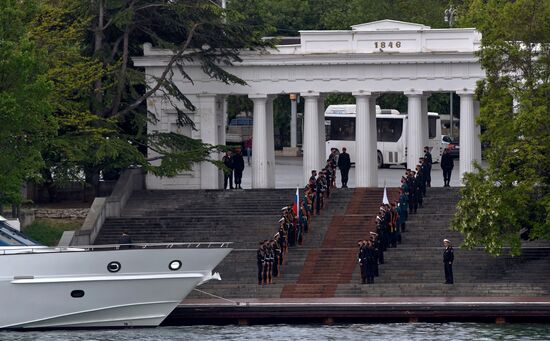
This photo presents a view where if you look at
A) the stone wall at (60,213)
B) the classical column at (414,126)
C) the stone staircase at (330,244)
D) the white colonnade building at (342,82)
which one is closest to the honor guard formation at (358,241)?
the stone staircase at (330,244)

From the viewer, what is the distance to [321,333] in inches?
2339

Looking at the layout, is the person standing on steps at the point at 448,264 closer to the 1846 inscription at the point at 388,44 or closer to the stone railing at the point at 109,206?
the stone railing at the point at 109,206

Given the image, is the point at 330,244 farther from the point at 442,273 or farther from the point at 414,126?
the point at 414,126

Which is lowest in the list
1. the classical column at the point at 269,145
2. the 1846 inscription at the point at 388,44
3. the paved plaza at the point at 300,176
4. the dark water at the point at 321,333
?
the dark water at the point at 321,333

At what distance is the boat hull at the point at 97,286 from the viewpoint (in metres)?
61.1

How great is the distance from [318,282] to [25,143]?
11.6 metres

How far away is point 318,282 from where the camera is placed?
6656 centimetres

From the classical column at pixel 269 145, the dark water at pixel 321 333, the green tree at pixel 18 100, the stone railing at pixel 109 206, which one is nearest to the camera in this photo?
the dark water at pixel 321 333

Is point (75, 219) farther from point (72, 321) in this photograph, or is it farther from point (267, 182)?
point (72, 321)

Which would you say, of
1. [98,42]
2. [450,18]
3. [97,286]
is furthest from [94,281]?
[450,18]

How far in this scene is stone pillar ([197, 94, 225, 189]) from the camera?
265 ft

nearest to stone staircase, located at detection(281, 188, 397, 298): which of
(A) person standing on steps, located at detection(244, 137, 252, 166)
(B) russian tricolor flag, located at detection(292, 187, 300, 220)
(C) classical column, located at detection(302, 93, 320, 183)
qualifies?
(B) russian tricolor flag, located at detection(292, 187, 300, 220)

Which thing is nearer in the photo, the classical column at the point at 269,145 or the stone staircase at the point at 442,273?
the stone staircase at the point at 442,273

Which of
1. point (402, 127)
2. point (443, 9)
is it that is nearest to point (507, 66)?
point (402, 127)
